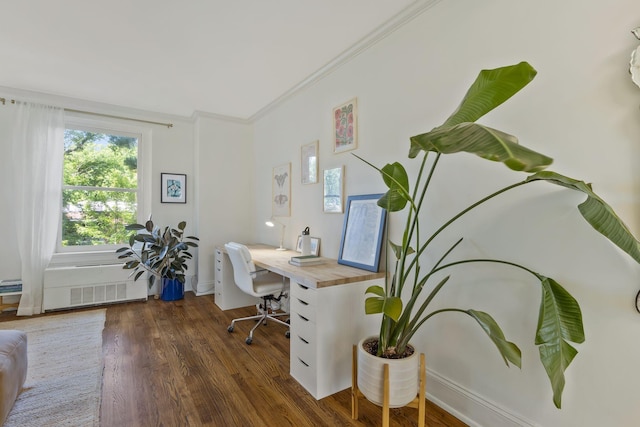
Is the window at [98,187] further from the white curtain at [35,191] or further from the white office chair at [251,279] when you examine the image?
the white office chair at [251,279]

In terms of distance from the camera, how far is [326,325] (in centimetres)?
189

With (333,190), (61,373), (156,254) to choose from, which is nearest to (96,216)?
(156,254)

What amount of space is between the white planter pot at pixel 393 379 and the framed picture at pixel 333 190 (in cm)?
135

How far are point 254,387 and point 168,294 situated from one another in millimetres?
2484

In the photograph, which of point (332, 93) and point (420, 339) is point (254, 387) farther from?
point (332, 93)

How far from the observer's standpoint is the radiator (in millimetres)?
3422

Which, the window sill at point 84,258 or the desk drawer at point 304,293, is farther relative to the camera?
the window sill at point 84,258

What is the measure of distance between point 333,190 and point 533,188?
5.19 ft

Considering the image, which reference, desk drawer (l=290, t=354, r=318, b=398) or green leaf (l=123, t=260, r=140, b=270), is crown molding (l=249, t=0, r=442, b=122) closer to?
desk drawer (l=290, t=354, r=318, b=398)

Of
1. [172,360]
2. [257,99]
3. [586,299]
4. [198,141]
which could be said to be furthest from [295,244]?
[586,299]

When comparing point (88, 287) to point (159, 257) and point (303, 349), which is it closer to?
point (159, 257)

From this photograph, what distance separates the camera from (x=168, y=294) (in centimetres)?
393

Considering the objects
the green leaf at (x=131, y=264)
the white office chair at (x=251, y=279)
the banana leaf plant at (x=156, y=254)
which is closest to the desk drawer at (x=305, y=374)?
the white office chair at (x=251, y=279)

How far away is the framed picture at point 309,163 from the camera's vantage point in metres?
2.96
